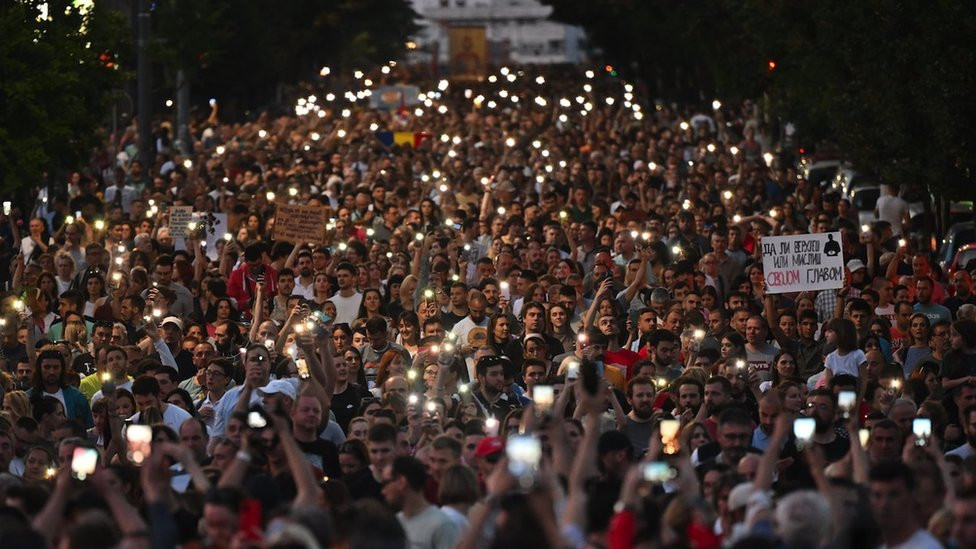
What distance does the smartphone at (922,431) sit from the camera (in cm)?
1185

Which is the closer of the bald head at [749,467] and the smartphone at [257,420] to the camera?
the bald head at [749,467]

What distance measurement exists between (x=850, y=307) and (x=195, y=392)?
16.6 feet

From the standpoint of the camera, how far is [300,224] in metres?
22.6

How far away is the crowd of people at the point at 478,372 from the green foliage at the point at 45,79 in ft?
3.06

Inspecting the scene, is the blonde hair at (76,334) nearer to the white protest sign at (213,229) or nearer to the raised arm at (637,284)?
the raised arm at (637,284)

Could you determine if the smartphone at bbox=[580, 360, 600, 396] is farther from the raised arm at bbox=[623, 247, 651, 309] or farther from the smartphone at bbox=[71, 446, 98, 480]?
the raised arm at bbox=[623, 247, 651, 309]

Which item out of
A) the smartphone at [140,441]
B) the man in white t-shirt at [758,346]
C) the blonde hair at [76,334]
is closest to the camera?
the smartphone at [140,441]

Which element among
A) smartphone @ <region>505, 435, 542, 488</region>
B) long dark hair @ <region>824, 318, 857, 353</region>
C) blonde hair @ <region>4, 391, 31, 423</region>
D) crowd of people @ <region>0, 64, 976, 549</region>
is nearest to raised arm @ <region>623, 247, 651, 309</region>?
crowd of people @ <region>0, 64, 976, 549</region>

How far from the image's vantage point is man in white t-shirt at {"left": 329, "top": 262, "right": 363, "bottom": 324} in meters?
20.1

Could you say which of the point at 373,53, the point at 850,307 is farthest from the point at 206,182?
the point at 373,53

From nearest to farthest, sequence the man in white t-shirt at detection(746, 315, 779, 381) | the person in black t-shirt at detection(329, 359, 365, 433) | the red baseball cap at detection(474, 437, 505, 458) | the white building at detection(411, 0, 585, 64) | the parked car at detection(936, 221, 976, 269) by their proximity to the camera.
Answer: the red baseball cap at detection(474, 437, 505, 458), the person in black t-shirt at detection(329, 359, 365, 433), the man in white t-shirt at detection(746, 315, 779, 381), the parked car at detection(936, 221, 976, 269), the white building at detection(411, 0, 585, 64)

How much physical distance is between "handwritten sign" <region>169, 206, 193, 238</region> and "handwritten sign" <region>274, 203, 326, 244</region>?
5.76 feet

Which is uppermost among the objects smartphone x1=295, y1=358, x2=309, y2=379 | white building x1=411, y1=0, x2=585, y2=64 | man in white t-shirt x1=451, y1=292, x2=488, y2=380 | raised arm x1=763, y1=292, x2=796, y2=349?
smartphone x1=295, y1=358, x2=309, y2=379

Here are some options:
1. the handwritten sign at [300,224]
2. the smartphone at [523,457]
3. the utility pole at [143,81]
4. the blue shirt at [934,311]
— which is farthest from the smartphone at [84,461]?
the utility pole at [143,81]
